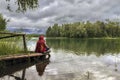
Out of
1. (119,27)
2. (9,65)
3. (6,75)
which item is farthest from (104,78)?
(119,27)

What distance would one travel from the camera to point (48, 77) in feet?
50.9

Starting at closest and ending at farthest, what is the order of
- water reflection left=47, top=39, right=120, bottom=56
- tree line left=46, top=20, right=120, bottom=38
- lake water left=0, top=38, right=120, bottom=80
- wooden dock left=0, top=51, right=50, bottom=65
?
lake water left=0, top=38, right=120, bottom=80
wooden dock left=0, top=51, right=50, bottom=65
water reflection left=47, top=39, right=120, bottom=56
tree line left=46, top=20, right=120, bottom=38

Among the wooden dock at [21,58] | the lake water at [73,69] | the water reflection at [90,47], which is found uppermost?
the wooden dock at [21,58]

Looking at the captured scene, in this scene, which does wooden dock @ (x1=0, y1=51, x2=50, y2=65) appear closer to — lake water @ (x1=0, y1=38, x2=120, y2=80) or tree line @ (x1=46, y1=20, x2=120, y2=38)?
lake water @ (x1=0, y1=38, x2=120, y2=80)

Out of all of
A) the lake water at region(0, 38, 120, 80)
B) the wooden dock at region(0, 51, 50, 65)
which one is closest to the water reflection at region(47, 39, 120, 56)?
the lake water at region(0, 38, 120, 80)

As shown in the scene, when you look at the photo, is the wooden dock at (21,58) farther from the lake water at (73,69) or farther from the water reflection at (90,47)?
the water reflection at (90,47)

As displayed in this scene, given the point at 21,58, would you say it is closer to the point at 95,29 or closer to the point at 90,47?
the point at 90,47

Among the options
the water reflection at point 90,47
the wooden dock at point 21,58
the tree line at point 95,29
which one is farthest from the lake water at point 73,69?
the tree line at point 95,29

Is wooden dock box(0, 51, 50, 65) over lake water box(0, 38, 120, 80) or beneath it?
over

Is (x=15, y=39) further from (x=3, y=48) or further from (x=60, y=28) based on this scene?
(x=60, y=28)

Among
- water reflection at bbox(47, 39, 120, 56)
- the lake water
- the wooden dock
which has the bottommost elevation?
water reflection at bbox(47, 39, 120, 56)

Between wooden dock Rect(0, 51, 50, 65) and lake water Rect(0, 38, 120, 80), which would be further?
wooden dock Rect(0, 51, 50, 65)

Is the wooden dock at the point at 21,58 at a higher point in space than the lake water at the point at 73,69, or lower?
higher

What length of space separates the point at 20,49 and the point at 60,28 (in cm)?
17302
